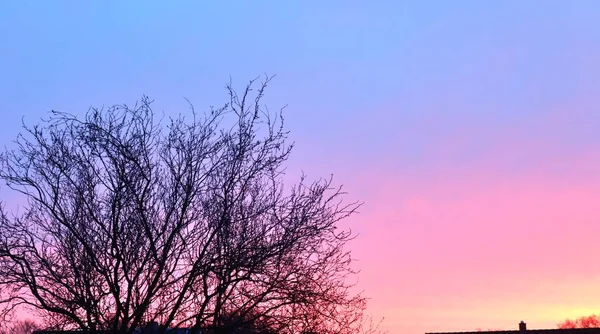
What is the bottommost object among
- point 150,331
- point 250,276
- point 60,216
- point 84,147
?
point 150,331

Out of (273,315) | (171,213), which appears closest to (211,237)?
(171,213)

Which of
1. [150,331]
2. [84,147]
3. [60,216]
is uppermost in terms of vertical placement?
[84,147]

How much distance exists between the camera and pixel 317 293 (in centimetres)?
1520

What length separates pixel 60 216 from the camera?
1496cm

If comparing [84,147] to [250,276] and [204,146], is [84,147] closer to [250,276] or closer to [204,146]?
[204,146]

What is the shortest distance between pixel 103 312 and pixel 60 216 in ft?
6.00

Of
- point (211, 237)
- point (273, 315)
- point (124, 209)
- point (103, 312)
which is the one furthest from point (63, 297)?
point (273, 315)

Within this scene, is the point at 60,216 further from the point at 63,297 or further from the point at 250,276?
the point at 250,276

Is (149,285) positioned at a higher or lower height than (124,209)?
lower

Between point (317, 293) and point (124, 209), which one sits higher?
point (124, 209)

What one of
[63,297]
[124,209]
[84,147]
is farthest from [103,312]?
[84,147]

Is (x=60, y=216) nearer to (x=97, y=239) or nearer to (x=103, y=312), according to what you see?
(x=97, y=239)

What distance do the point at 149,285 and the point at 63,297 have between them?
148 centimetres

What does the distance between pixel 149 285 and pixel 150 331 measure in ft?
3.15
